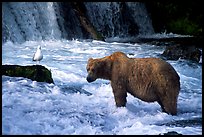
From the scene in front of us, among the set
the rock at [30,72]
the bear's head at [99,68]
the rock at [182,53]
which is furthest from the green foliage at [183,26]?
the bear's head at [99,68]

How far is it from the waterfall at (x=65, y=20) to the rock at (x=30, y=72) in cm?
699

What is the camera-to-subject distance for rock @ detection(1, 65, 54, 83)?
8.73 meters

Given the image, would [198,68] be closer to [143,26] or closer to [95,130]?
[95,130]

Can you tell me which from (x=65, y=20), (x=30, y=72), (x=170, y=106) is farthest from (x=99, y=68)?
(x=65, y=20)

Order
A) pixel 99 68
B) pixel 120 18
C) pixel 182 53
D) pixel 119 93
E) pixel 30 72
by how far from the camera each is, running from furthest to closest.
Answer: pixel 120 18
pixel 182 53
pixel 30 72
pixel 99 68
pixel 119 93

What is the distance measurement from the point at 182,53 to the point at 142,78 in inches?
264

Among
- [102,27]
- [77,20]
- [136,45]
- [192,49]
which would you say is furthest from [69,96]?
[102,27]

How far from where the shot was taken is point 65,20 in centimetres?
1884

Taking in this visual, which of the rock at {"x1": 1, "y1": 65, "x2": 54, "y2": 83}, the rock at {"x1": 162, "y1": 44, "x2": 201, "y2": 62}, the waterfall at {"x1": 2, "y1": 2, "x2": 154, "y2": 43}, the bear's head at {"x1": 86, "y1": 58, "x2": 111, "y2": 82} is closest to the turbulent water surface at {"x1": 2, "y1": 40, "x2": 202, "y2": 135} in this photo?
the rock at {"x1": 1, "y1": 65, "x2": 54, "y2": 83}

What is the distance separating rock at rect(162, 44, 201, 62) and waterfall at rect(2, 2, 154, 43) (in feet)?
14.2

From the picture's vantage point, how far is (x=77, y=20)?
18734 mm

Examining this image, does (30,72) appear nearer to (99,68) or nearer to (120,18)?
(99,68)

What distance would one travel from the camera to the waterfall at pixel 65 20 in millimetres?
16922

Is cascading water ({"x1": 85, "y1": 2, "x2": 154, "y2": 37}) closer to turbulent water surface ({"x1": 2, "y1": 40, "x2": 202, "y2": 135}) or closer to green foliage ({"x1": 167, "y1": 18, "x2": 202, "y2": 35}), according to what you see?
green foliage ({"x1": 167, "y1": 18, "x2": 202, "y2": 35})
